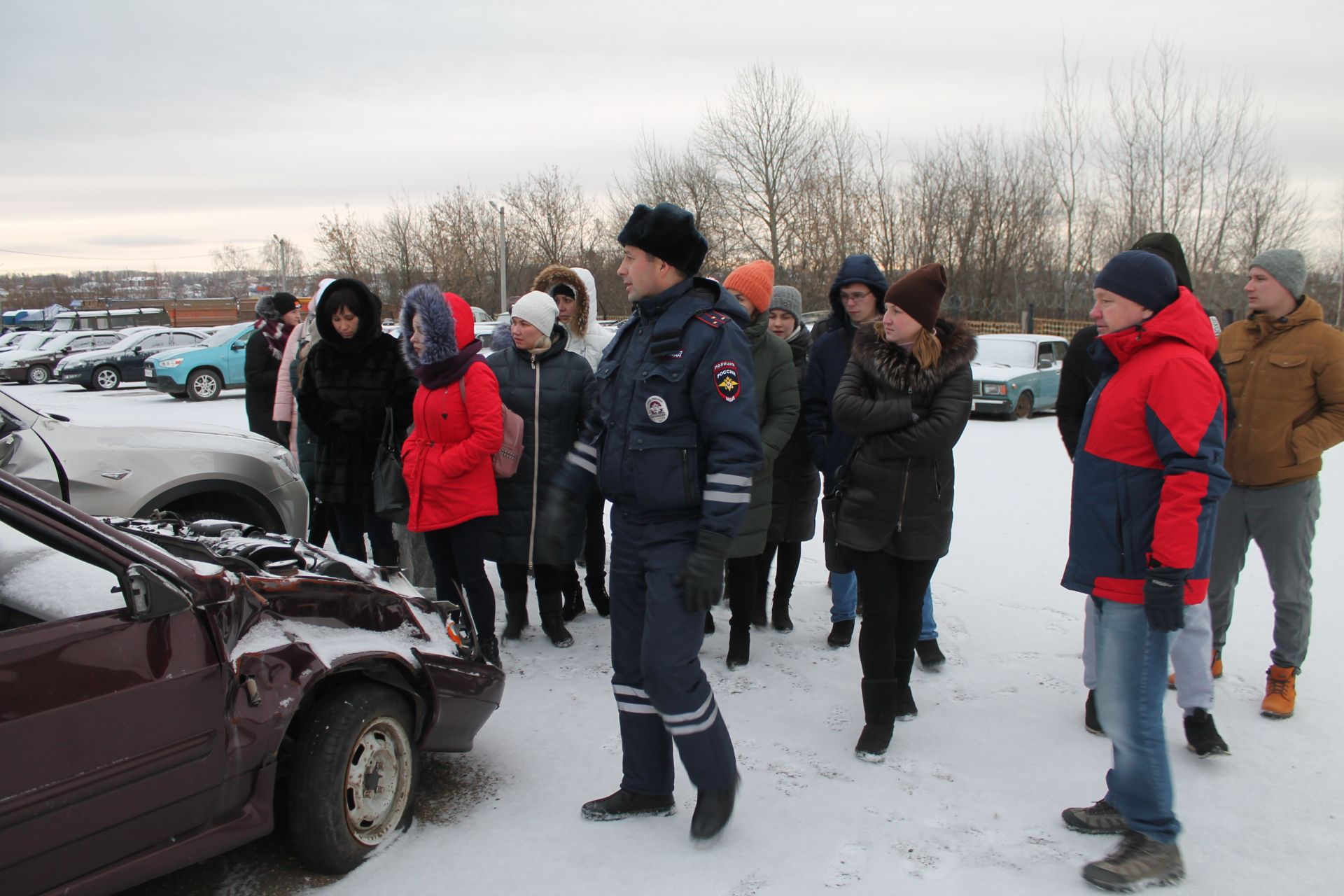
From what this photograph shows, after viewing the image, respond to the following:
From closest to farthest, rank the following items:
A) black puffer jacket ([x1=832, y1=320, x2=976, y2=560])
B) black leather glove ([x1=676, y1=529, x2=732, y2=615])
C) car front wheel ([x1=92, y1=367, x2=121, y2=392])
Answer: black leather glove ([x1=676, y1=529, x2=732, y2=615]), black puffer jacket ([x1=832, y1=320, x2=976, y2=560]), car front wheel ([x1=92, y1=367, x2=121, y2=392])

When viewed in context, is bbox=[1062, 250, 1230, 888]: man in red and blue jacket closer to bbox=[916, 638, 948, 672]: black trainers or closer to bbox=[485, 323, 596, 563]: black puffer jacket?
bbox=[916, 638, 948, 672]: black trainers

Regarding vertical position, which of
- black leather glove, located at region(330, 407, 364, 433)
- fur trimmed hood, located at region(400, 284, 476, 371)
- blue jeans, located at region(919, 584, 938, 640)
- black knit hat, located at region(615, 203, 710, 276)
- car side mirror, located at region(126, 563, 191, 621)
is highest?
black knit hat, located at region(615, 203, 710, 276)

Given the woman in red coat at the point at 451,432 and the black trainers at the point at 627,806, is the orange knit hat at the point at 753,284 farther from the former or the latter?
the black trainers at the point at 627,806

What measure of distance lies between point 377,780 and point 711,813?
3.53 feet

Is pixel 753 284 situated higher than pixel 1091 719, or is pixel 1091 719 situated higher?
pixel 753 284

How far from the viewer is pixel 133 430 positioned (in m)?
4.98

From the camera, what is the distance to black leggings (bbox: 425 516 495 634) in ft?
14.6

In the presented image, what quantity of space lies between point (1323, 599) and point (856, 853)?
13.7ft

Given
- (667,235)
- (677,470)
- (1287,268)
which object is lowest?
(677,470)

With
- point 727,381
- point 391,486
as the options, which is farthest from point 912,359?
point 391,486

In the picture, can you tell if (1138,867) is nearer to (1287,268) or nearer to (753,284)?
(1287,268)

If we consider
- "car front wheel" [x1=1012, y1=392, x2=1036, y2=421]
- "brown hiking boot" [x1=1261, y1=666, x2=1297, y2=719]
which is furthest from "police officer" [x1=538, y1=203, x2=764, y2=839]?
"car front wheel" [x1=1012, y1=392, x2=1036, y2=421]

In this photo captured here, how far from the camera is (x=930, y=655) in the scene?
462 centimetres

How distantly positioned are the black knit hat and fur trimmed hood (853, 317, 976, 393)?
1043 millimetres
